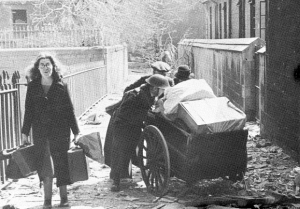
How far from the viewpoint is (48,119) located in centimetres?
610

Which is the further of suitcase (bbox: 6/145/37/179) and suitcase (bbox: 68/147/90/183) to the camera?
suitcase (bbox: 68/147/90/183)

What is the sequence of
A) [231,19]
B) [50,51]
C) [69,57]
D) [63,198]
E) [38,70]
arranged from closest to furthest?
1. [38,70]
2. [63,198]
3. [50,51]
4. [69,57]
5. [231,19]

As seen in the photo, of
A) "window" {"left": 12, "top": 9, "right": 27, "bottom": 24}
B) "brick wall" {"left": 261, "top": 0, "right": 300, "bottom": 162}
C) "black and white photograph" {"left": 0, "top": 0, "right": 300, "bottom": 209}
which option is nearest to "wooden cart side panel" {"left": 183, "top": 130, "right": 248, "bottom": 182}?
"black and white photograph" {"left": 0, "top": 0, "right": 300, "bottom": 209}

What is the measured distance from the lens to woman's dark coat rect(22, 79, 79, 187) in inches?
240

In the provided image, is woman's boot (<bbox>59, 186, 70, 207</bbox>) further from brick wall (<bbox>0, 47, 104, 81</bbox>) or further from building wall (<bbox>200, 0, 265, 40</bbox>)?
brick wall (<bbox>0, 47, 104, 81</bbox>)

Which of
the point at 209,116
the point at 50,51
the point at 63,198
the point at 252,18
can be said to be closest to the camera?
the point at 209,116

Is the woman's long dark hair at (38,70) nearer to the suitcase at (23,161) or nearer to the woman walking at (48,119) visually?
the woman walking at (48,119)

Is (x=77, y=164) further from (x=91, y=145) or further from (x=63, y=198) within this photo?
(x=63, y=198)

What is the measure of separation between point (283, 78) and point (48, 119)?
4321mm

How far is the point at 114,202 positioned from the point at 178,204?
2.92ft

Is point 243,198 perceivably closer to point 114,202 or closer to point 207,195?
point 207,195

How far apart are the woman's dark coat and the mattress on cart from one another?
4.48 ft

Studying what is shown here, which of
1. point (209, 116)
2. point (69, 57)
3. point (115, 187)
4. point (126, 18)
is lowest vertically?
point (115, 187)

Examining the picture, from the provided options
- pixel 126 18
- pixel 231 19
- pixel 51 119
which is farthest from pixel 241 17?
pixel 51 119
